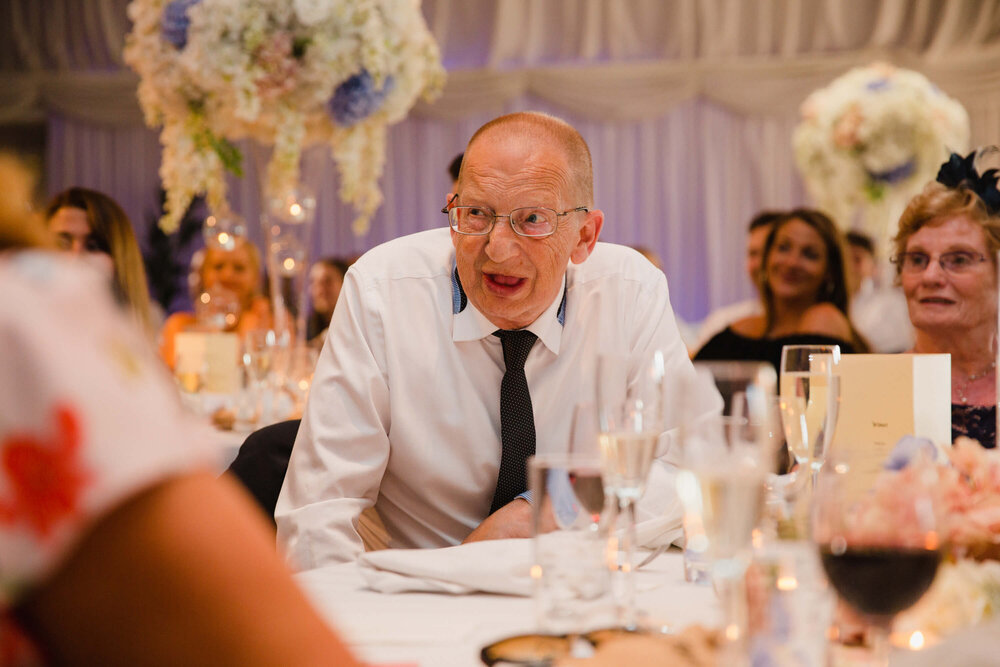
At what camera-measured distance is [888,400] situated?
1646 millimetres

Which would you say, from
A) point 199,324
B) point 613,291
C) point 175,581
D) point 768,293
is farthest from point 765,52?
point 175,581

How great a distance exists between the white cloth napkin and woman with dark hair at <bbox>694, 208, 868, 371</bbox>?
3.11 metres

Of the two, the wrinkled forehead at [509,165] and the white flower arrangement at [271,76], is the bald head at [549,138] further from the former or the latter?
the white flower arrangement at [271,76]

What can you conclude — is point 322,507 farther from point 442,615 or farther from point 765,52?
point 765,52

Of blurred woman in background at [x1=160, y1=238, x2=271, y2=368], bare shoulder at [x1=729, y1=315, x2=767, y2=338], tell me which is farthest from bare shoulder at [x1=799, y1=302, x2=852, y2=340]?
blurred woman in background at [x1=160, y1=238, x2=271, y2=368]

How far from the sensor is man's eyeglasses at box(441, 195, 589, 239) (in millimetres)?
2113

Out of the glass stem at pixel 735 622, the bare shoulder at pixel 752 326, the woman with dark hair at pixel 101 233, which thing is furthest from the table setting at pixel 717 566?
the bare shoulder at pixel 752 326

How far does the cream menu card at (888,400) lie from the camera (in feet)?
5.34

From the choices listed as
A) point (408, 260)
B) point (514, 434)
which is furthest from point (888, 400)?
point (408, 260)

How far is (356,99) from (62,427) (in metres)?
2.98

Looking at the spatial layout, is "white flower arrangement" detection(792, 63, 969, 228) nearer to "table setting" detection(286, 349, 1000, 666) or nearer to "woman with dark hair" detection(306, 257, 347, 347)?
"woman with dark hair" detection(306, 257, 347, 347)

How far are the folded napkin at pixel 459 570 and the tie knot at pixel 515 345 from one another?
32.1 inches

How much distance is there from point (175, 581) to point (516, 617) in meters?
0.71

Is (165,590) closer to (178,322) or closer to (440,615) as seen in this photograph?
(440,615)
